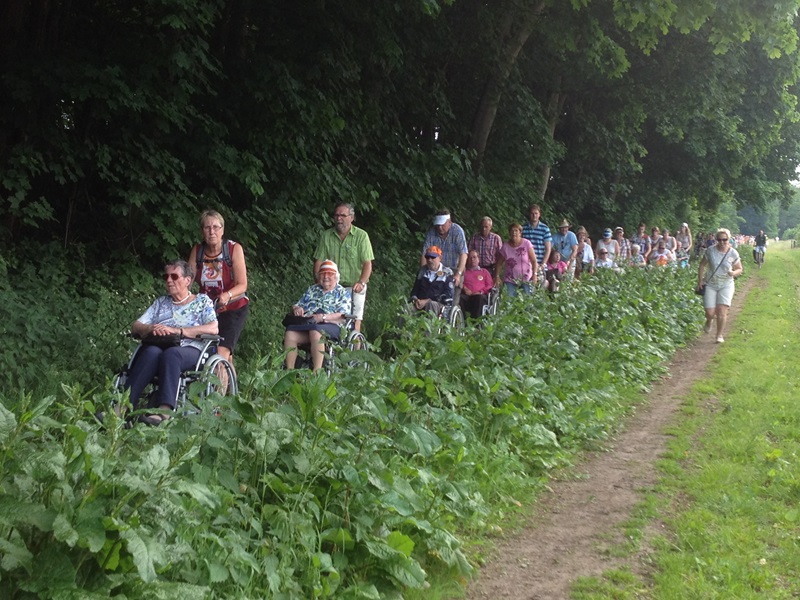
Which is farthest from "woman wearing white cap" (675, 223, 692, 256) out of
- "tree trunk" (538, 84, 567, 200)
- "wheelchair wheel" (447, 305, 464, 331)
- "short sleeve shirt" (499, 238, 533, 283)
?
"wheelchair wheel" (447, 305, 464, 331)

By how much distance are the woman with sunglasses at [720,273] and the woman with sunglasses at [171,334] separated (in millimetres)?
10195

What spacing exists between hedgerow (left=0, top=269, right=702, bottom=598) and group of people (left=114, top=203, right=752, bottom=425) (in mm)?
931

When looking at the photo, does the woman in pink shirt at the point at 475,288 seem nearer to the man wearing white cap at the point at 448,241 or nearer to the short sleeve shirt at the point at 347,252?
the man wearing white cap at the point at 448,241

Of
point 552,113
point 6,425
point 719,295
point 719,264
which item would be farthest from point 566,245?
point 6,425

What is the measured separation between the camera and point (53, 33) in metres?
12.6

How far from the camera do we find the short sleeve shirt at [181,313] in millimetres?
7617

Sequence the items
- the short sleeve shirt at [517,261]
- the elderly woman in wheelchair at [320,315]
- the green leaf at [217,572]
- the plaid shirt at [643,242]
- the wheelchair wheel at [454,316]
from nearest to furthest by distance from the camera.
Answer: the green leaf at [217,572]
the elderly woman in wheelchair at [320,315]
the wheelchair wheel at [454,316]
the short sleeve shirt at [517,261]
the plaid shirt at [643,242]

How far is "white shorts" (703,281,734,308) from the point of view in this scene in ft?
51.9

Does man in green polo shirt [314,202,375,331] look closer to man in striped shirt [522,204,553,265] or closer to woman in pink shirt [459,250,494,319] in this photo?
woman in pink shirt [459,250,494,319]

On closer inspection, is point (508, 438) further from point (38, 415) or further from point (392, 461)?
point (38, 415)

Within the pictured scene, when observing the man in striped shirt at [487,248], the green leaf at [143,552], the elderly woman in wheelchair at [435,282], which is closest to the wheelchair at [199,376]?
the green leaf at [143,552]

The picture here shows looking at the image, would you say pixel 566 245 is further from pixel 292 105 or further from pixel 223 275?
pixel 223 275

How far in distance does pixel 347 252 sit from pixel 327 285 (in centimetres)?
94

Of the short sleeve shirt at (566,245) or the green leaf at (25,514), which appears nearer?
the green leaf at (25,514)
